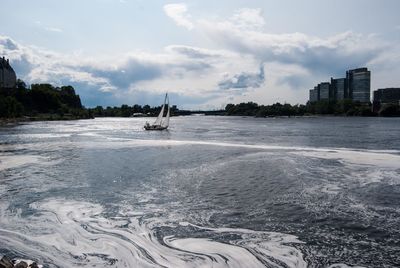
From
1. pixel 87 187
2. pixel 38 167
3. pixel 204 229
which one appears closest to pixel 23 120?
pixel 38 167

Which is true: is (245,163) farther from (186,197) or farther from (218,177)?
(186,197)

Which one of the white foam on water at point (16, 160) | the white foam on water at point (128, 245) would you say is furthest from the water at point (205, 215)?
the white foam on water at point (16, 160)

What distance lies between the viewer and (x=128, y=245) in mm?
14789

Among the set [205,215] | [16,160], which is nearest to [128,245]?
[205,215]

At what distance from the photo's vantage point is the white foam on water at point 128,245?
13.2m

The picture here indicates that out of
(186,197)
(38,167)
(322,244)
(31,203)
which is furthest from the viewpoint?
(38,167)

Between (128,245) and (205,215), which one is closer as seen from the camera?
Answer: (128,245)

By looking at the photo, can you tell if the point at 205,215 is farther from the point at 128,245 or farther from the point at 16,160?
the point at 16,160

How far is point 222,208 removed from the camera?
1980 cm

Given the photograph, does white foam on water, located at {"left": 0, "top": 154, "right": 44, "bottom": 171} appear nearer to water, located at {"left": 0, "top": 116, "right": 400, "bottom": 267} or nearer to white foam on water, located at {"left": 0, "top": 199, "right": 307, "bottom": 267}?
water, located at {"left": 0, "top": 116, "right": 400, "bottom": 267}

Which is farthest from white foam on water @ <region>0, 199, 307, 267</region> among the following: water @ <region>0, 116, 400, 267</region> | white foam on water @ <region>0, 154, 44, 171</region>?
white foam on water @ <region>0, 154, 44, 171</region>

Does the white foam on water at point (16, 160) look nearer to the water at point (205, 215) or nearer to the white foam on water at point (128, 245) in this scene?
the water at point (205, 215)

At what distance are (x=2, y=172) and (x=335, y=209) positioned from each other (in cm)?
2530

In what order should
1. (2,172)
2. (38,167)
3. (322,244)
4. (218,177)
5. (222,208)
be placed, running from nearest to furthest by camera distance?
1. (322,244)
2. (222,208)
3. (218,177)
4. (2,172)
5. (38,167)
